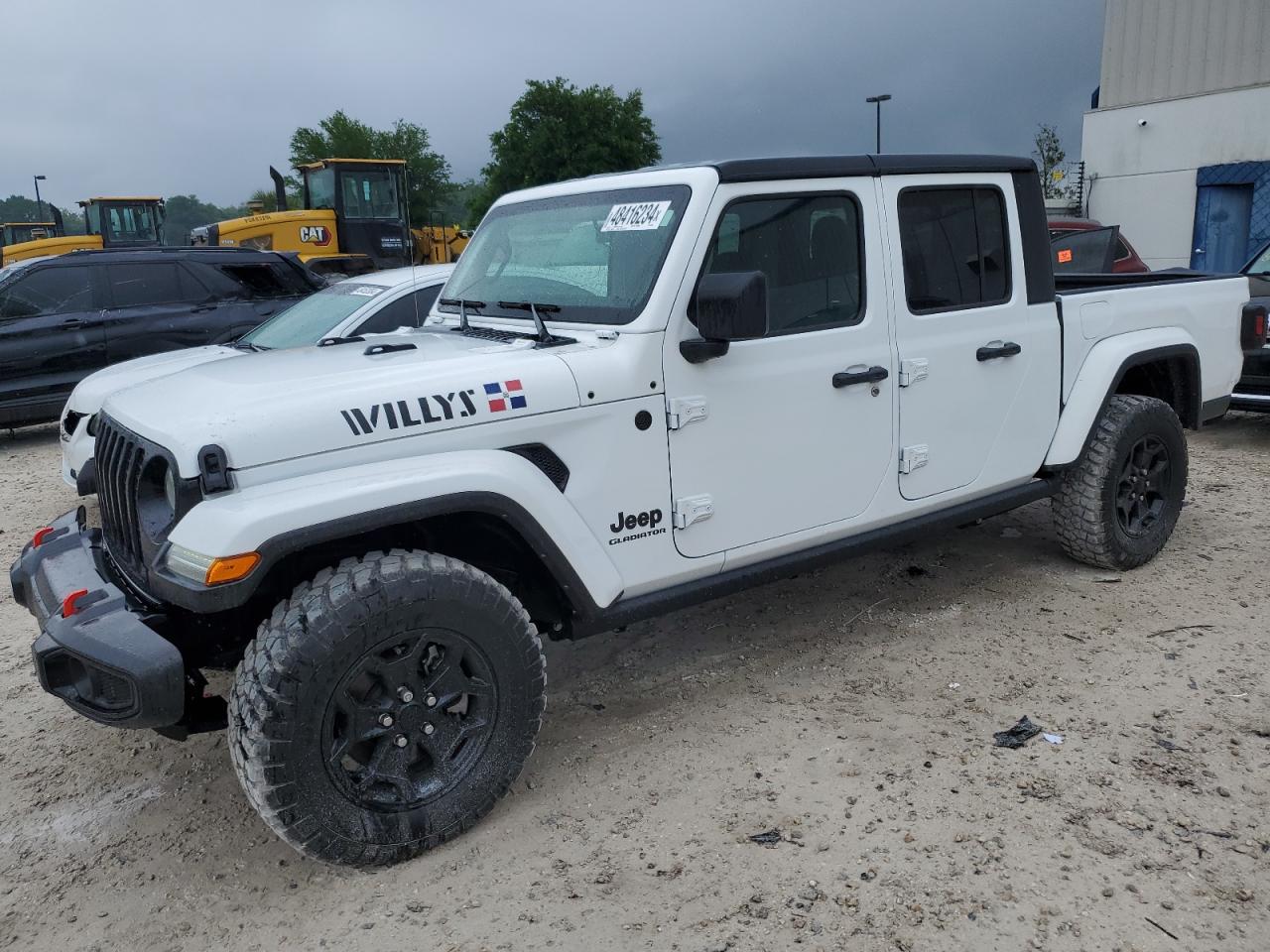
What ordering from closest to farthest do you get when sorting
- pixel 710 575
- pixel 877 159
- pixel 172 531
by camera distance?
pixel 172 531 → pixel 710 575 → pixel 877 159

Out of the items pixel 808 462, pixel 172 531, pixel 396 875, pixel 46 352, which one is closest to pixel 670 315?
pixel 808 462

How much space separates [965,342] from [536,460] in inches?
76.0

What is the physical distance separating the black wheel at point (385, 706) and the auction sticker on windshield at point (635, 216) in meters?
1.32

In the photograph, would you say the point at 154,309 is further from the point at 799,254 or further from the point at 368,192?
the point at 799,254

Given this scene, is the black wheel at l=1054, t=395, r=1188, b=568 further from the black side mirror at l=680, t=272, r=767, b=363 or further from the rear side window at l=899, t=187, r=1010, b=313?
the black side mirror at l=680, t=272, r=767, b=363

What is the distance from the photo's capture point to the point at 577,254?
3.59 meters

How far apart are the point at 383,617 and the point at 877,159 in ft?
8.14

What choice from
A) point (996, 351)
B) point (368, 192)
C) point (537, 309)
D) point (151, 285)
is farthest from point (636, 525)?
point (368, 192)

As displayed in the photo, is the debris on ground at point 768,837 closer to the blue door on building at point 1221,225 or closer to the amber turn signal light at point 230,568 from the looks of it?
the amber turn signal light at point 230,568

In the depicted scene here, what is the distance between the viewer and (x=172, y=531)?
8.52ft

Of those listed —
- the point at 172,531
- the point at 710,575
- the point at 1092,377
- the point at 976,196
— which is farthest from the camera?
the point at 1092,377

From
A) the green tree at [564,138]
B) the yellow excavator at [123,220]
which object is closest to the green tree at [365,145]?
the green tree at [564,138]

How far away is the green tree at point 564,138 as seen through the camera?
45781mm

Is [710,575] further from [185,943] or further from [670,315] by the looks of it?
[185,943]
